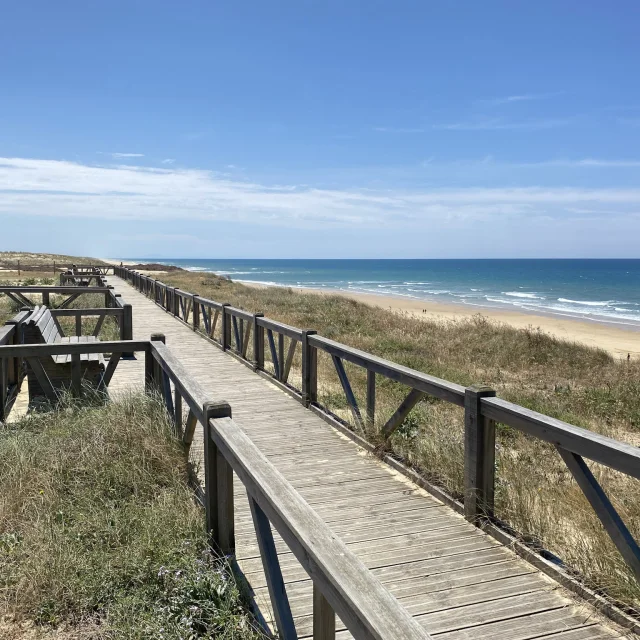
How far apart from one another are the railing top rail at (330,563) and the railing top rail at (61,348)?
145 inches

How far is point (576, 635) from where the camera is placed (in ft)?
10.5

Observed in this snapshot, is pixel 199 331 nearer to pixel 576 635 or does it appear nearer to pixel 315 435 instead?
pixel 315 435

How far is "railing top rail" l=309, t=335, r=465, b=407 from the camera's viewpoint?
4836 millimetres

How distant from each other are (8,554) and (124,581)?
792mm

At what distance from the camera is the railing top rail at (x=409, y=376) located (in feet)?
15.9

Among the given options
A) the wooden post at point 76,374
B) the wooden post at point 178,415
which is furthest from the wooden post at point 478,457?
the wooden post at point 76,374

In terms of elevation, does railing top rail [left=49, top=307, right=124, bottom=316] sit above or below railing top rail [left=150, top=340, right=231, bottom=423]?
above

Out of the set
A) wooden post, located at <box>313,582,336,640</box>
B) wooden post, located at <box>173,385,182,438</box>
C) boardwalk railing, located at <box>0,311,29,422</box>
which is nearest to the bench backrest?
boardwalk railing, located at <box>0,311,29,422</box>

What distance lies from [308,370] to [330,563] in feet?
19.9

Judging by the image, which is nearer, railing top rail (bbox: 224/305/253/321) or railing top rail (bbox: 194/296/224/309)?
railing top rail (bbox: 224/305/253/321)

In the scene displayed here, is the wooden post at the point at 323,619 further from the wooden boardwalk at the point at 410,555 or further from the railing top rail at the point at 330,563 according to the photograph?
the wooden boardwalk at the point at 410,555

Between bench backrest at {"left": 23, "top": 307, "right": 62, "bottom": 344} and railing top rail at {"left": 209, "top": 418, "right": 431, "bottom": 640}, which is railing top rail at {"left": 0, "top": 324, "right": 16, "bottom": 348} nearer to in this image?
bench backrest at {"left": 23, "top": 307, "right": 62, "bottom": 344}

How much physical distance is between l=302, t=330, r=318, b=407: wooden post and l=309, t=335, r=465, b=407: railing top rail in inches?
28.1

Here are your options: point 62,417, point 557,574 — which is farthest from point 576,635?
point 62,417
